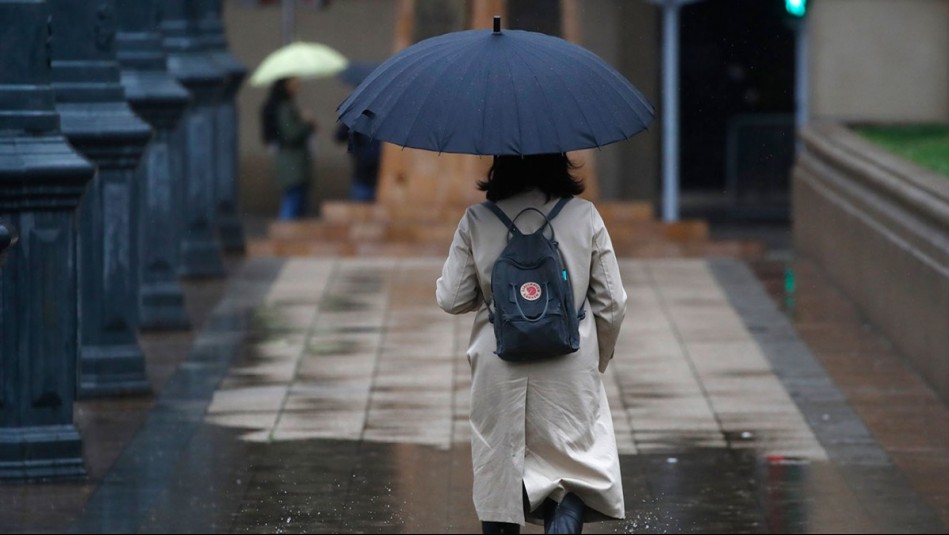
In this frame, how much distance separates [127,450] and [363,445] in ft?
3.81

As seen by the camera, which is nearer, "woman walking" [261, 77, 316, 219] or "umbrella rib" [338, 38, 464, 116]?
"umbrella rib" [338, 38, 464, 116]

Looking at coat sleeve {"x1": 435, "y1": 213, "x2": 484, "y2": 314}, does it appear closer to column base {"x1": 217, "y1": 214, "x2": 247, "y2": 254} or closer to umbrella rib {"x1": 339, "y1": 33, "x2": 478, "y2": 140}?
umbrella rib {"x1": 339, "y1": 33, "x2": 478, "y2": 140}

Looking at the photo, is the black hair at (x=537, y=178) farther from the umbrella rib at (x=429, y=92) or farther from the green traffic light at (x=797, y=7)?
Answer: the green traffic light at (x=797, y=7)

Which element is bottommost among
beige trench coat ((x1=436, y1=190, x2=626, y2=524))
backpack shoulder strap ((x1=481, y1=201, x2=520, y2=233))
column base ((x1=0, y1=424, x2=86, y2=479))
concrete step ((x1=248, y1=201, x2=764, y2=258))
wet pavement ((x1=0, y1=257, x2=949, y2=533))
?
wet pavement ((x1=0, y1=257, x2=949, y2=533))

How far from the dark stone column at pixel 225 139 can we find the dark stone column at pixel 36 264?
28.4 feet

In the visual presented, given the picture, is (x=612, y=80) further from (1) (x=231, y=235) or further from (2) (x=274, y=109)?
(2) (x=274, y=109)

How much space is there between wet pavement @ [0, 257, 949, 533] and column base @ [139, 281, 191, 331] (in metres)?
0.14

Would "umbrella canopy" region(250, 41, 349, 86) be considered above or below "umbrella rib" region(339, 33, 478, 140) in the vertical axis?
above

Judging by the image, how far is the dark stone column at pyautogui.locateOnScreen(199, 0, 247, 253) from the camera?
17.7 metres

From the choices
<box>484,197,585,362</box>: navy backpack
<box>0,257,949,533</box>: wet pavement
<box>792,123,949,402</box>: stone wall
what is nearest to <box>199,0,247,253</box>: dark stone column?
<box>0,257,949,533</box>: wet pavement

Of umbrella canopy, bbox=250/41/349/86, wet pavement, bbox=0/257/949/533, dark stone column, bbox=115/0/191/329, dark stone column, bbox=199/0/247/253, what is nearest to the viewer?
wet pavement, bbox=0/257/949/533

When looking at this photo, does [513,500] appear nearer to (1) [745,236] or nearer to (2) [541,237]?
(2) [541,237]

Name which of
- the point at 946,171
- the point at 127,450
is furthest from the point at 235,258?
the point at 127,450

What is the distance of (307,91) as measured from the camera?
84.3ft
